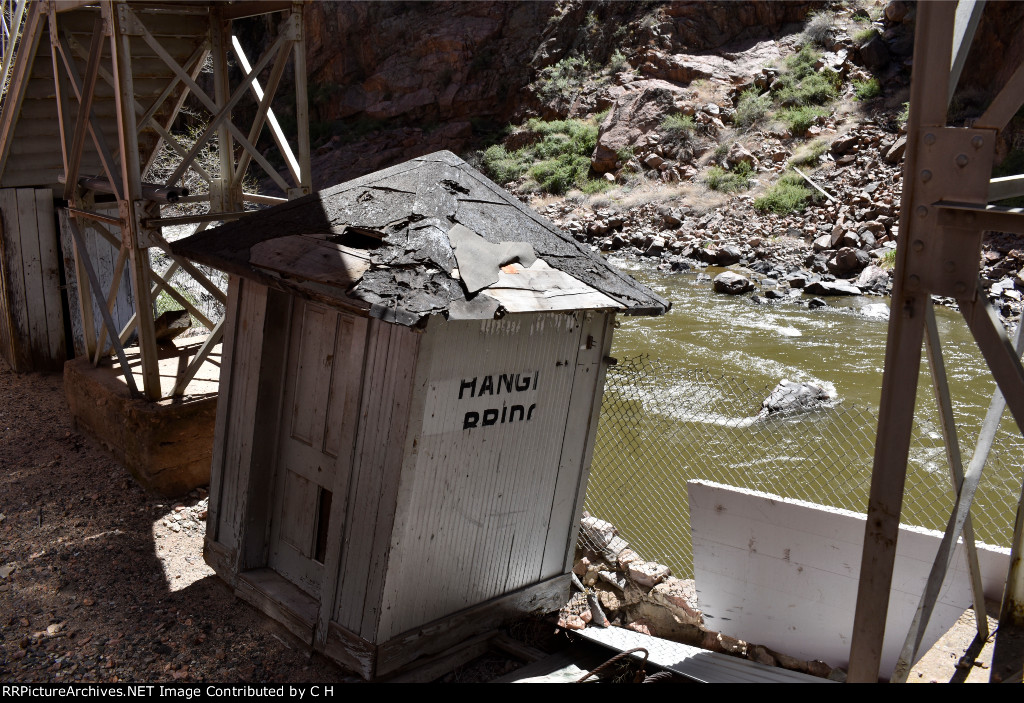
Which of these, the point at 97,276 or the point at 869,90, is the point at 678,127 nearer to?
the point at 869,90

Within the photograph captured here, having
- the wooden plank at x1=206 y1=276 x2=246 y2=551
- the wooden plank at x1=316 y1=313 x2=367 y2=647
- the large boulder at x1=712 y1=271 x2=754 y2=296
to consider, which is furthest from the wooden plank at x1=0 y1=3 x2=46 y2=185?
the large boulder at x1=712 y1=271 x2=754 y2=296

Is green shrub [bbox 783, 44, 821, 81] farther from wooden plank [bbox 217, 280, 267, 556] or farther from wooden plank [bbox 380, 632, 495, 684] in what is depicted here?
wooden plank [bbox 380, 632, 495, 684]

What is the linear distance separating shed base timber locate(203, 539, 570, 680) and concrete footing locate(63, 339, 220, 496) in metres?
1.34

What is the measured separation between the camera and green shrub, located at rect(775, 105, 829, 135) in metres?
27.5

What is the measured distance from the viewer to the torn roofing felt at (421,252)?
13.9 ft

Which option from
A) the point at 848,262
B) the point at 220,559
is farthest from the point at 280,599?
the point at 848,262

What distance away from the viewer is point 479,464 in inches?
190

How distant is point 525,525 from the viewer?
5238mm

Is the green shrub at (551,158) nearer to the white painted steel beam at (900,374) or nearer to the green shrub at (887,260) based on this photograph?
the green shrub at (887,260)

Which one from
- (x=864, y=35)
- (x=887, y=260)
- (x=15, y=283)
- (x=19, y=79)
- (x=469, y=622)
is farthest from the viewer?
(x=864, y=35)

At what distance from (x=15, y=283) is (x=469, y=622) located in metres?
7.36

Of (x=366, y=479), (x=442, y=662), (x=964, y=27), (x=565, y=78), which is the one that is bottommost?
(x=442, y=662)

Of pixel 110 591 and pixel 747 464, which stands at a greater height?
pixel 747 464

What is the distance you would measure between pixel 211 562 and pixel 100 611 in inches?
29.2
